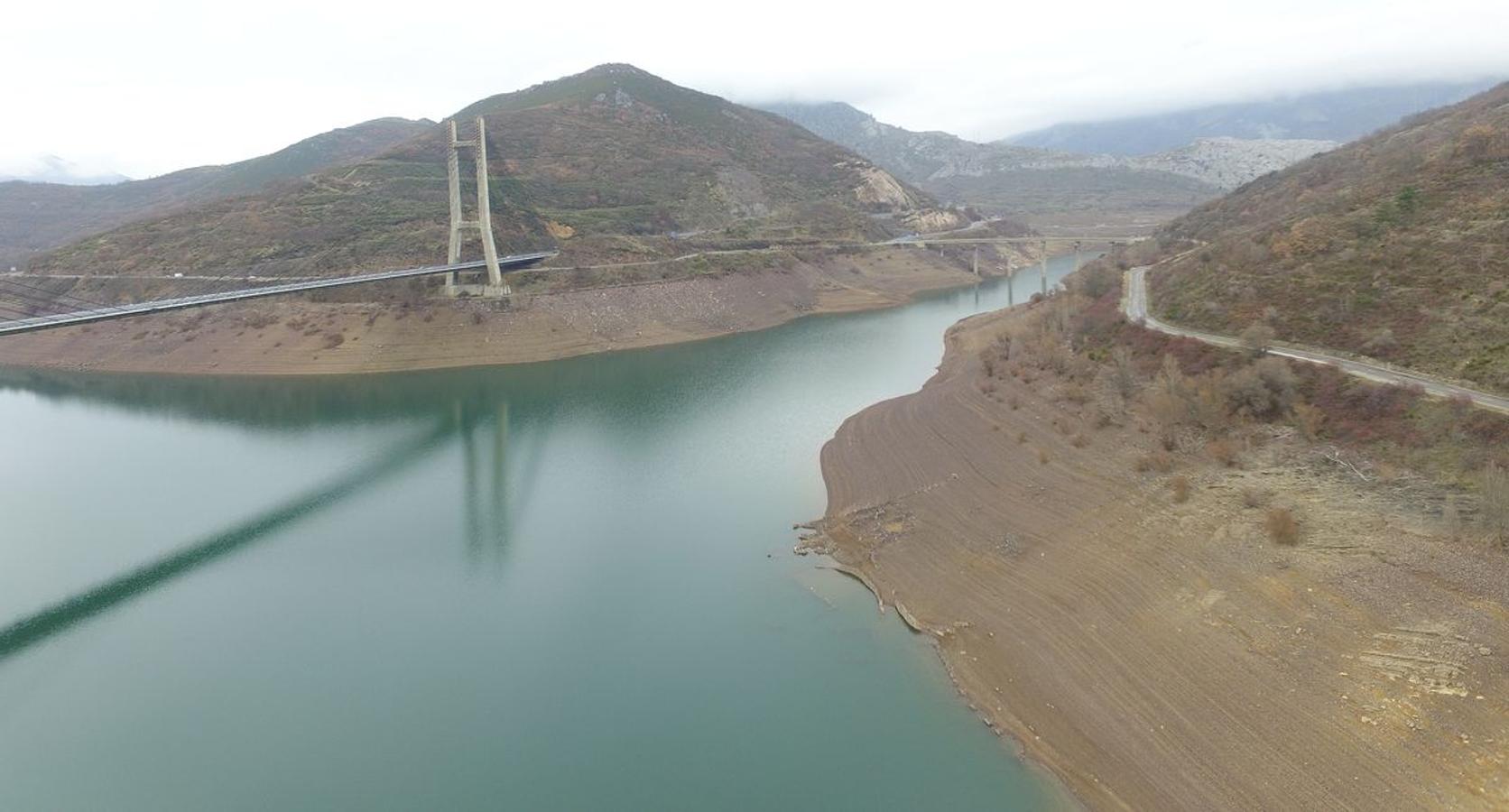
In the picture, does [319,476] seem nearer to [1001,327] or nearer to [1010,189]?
[1001,327]

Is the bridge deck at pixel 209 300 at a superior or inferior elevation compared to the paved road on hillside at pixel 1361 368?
superior

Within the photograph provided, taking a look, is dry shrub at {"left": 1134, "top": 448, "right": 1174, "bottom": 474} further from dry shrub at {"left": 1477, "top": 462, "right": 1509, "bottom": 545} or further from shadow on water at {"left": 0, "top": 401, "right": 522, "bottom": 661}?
shadow on water at {"left": 0, "top": 401, "right": 522, "bottom": 661}

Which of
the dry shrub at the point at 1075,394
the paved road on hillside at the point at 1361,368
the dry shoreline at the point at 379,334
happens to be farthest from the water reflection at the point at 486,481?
the paved road on hillside at the point at 1361,368

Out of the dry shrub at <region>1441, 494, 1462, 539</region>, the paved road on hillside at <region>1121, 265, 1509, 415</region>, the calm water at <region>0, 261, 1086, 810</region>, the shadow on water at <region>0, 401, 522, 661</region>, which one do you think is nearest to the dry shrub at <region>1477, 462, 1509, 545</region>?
the dry shrub at <region>1441, 494, 1462, 539</region>

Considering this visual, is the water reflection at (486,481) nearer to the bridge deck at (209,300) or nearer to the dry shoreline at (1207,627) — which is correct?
the dry shoreline at (1207,627)

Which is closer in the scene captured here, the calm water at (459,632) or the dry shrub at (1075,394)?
the calm water at (459,632)

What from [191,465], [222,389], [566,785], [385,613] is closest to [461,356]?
[222,389]
